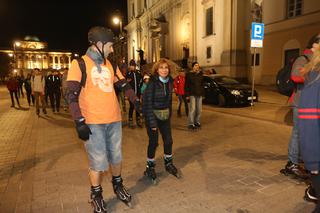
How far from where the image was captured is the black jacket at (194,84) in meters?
8.05

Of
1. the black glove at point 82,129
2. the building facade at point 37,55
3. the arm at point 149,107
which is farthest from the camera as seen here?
the building facade at point 37,55

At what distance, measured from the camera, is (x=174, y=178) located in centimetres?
464

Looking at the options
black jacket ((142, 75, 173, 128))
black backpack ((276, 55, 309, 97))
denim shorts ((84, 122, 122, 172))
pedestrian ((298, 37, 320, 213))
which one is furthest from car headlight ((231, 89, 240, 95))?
pedestrian ((298, 37, 320, 213))

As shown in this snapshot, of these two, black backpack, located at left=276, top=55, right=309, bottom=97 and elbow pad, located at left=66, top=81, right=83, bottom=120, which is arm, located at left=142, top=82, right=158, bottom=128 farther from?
black backpack, located at left=276, top=55, right=309, bottom=97

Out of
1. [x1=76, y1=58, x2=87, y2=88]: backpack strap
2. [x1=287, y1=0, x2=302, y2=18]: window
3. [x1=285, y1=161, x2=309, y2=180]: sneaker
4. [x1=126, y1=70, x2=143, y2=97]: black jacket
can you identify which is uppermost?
[x1=287, y1=0, x2=302, y2=18]: window

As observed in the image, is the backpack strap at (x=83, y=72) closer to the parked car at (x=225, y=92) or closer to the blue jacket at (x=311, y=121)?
the blue jacket at (x=311, y=121)

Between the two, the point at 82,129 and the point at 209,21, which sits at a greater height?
the point at 209,21

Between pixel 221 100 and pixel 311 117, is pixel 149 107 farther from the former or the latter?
pixel 221 100

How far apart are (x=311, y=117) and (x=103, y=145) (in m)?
2.29

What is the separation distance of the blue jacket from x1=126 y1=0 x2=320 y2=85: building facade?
59.3 feet

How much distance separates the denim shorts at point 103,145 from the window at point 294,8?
19790 mm

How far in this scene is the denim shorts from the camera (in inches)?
134

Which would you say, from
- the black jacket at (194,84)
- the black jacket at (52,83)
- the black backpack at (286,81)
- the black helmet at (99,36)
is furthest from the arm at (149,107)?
the black jacket at (52,83)

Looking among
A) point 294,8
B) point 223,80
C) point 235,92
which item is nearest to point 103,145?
point 235,92
